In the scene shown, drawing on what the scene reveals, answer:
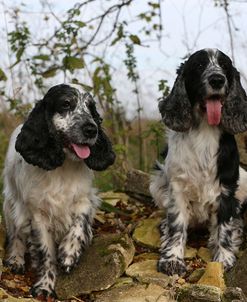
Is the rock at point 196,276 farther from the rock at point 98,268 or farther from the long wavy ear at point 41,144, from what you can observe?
the long wavy ear at point 41,144

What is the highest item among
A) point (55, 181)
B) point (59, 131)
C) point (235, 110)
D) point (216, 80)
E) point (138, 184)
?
point (216, 80)

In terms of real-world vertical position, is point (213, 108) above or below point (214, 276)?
above

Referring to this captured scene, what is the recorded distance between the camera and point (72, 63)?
21.0 ft

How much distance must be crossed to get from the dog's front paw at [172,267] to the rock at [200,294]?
509 mm

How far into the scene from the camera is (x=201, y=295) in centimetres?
406

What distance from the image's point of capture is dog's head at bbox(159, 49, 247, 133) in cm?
464

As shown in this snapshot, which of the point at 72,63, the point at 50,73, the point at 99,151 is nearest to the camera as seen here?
the point at 99,151

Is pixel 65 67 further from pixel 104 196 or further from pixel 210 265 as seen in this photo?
pixel 210 265

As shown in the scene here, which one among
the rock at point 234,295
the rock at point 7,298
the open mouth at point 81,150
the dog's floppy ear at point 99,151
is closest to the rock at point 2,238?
the rock at point 7,298

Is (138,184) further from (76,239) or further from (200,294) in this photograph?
(200,294)

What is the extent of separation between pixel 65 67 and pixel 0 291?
3116mm

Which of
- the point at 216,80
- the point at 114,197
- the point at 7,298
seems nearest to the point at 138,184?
the point at 114,197

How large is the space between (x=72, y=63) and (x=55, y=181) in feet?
6.56

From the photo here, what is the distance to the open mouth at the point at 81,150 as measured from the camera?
4582 mm
